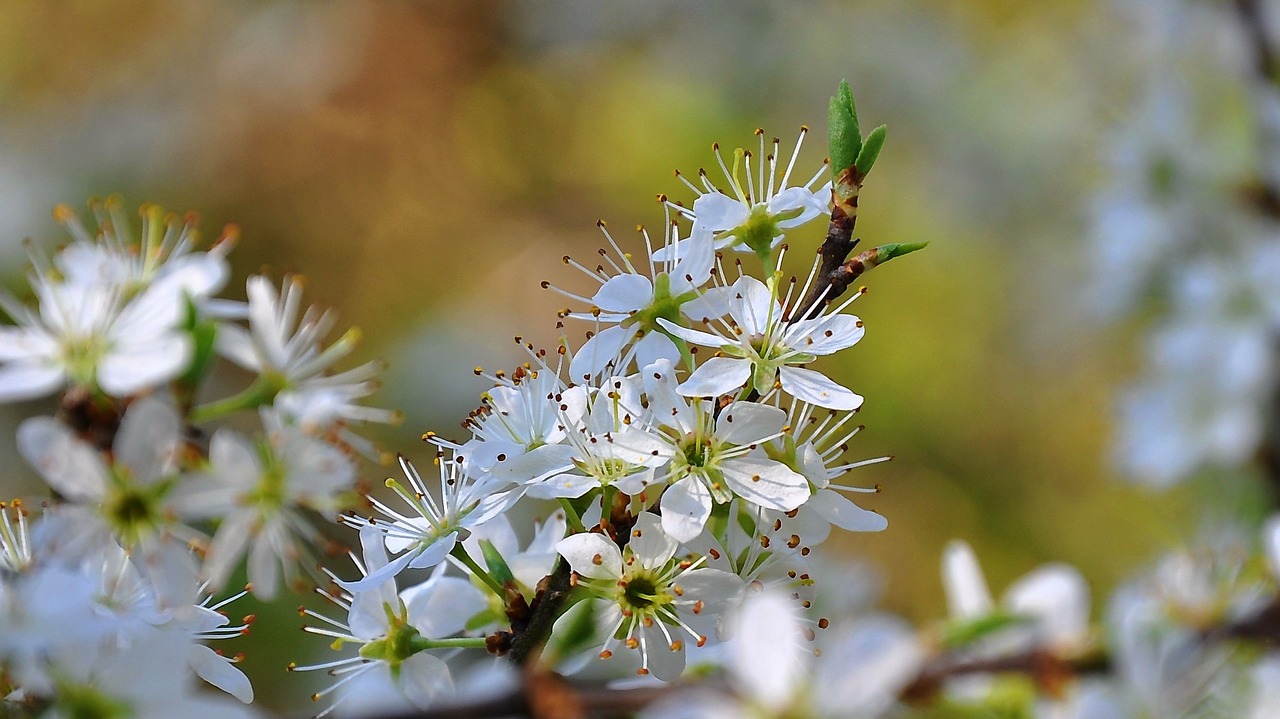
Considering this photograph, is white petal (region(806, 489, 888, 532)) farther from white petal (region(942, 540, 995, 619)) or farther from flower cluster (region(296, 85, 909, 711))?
white petal (region(942, 540, 995, 619))

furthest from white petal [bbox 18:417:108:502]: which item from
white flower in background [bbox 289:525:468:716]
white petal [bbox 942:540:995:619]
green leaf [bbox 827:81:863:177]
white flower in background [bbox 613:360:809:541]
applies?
white petal [bbox 942:540:995:619]

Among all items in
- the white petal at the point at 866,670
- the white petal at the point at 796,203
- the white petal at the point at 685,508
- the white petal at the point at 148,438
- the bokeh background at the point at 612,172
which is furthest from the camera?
the bokeh background at the point at 612,172

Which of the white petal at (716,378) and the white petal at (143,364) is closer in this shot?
the white petal at (143,364)

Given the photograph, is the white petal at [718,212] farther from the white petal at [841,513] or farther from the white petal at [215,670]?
the white petal at [215,670]

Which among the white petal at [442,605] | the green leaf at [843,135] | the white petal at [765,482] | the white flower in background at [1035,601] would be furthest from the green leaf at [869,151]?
the white petal at [442,605]

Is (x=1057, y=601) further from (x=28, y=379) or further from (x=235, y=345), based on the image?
(x=28, y=379)

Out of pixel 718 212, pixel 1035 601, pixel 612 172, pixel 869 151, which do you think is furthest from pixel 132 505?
pixel 612 172
